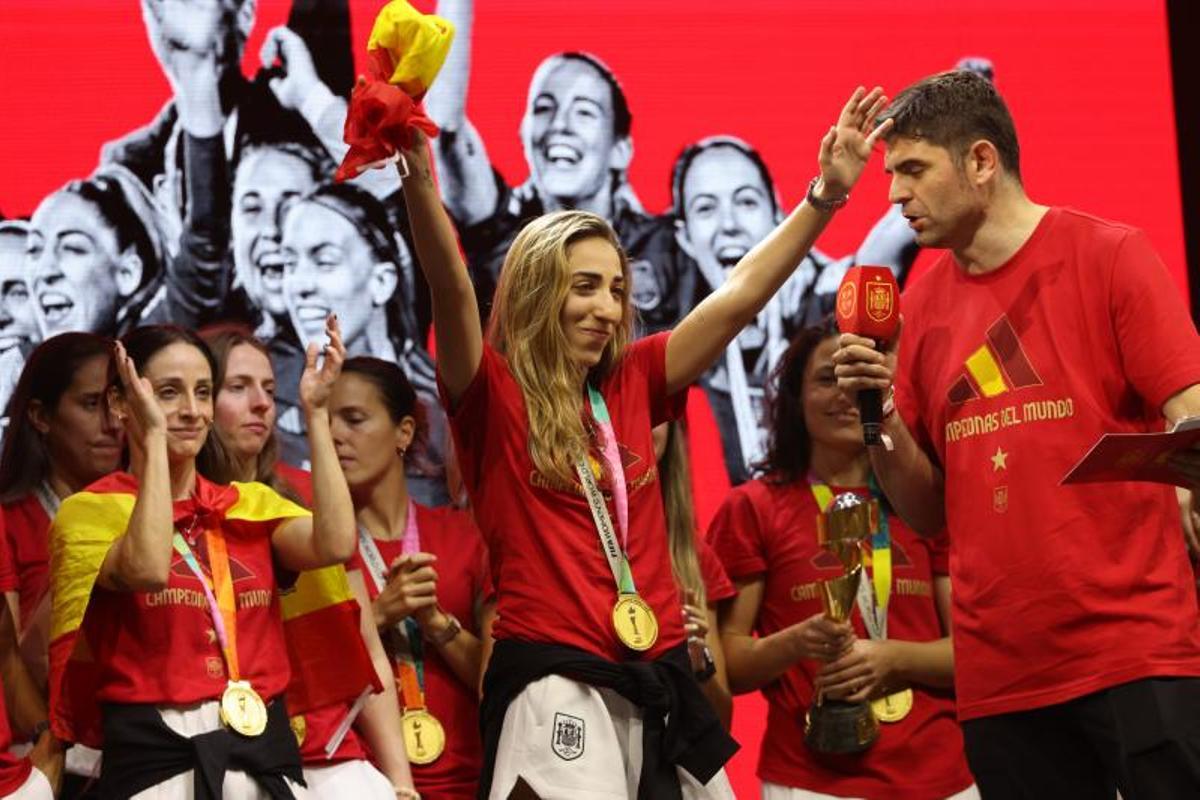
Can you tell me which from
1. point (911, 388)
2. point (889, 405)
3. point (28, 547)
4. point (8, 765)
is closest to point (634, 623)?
point (889, 405)

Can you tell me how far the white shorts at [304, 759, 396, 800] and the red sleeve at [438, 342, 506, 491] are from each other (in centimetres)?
89

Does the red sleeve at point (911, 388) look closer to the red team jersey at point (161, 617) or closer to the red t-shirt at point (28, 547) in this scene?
the red team jersey at point (161, 617)

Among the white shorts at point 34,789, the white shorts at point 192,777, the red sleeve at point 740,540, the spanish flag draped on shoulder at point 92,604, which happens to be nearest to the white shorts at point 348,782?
the spanish flag draped on shoulder at point 92,604

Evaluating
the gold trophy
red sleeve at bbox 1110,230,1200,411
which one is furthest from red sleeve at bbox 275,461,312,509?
red sleeve at bbox 1110,230,1200,411

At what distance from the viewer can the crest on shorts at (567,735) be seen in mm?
3180

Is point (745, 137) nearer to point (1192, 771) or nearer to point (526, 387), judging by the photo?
point (526, 387)

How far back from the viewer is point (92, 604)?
372cm

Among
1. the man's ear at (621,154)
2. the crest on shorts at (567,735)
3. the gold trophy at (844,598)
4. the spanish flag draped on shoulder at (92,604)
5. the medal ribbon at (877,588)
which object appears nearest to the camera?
the crest on shorts at (567,735)

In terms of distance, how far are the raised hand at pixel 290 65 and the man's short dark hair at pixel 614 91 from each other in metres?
0.81

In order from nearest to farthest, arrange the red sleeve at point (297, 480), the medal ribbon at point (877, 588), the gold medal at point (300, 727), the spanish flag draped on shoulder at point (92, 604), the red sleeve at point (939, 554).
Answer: the spanish flag draped on shoulder at point (92, 604)
the gold medal at point (300, 727)
the red sleeve at point (297, 480)
the medal ribbon at point (877, 588)
the red sleeve at point (939, 554)

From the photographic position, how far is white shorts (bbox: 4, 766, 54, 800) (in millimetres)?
3609

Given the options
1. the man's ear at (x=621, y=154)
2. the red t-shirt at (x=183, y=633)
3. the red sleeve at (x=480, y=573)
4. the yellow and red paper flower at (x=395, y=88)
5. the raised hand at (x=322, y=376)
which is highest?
the yellow and red paper flower at (x=395, y=88)

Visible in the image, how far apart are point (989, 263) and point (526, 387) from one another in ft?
3.14

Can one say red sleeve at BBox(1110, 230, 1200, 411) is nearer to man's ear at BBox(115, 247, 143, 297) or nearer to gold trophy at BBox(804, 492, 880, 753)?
gold trophy at BBox(804, 492, 880, 753)
